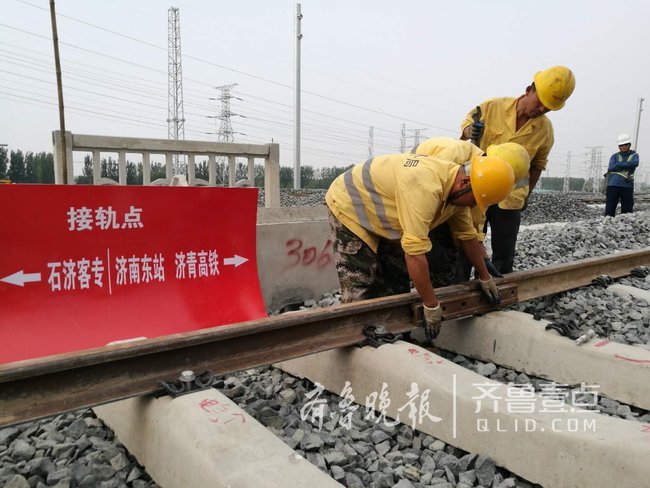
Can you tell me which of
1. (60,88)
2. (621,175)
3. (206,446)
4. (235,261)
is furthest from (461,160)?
(621,175)

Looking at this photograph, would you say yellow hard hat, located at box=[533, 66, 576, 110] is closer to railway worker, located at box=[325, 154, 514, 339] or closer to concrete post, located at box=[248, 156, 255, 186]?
railway worker, located at box=[325, 154, 514, 339]

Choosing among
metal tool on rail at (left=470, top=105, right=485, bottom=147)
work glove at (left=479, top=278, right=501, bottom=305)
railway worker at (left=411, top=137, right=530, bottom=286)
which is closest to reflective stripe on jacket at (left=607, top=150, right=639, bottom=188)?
railway worker at (left=411, top=137, right=530, bottom=286)

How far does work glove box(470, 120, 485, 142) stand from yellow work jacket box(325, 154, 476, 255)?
3.58 ft

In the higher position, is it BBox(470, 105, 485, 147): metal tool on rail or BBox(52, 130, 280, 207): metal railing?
BBox(470, 105, 485, 147): metal tool on rail

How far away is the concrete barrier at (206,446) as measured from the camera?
1.89 meters

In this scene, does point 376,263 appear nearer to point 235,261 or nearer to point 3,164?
point 235,261

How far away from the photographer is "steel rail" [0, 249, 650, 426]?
2.26 m

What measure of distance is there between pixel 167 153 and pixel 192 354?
3.28 m

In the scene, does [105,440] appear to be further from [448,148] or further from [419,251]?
[448,148]

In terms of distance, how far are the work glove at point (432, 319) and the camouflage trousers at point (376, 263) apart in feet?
2.23

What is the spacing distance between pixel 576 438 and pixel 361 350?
4.05ft

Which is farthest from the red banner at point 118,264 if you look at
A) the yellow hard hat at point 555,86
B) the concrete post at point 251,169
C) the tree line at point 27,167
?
the tree line at point 27,167

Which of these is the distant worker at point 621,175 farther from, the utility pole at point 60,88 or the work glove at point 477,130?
the utility pole at point 60,88

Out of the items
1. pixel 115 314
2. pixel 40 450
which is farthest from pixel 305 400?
pixel 115 314
